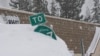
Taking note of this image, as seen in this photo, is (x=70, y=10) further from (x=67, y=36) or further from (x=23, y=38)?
(x=23, y=38)

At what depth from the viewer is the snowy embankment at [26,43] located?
3035 mm

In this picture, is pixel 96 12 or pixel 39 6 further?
pixel 96 12

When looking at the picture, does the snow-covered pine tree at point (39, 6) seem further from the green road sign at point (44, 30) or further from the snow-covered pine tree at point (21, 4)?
the green road sign at point (44, 30)

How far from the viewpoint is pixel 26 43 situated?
128 inches

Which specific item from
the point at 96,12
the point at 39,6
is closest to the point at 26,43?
the point at 39,6

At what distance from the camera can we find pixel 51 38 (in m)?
3.67

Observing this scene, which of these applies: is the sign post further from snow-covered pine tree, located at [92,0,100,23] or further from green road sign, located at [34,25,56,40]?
snow-covered pine tree, located at [92,0,100,23]

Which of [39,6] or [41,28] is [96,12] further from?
[41,28]

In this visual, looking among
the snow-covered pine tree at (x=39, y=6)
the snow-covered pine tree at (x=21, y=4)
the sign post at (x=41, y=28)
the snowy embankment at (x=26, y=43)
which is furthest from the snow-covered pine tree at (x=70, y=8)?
the snowy embankment at (x=26, y=43)

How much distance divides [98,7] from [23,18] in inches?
1478

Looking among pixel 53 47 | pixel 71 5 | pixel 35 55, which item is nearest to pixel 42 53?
pixel 35 55

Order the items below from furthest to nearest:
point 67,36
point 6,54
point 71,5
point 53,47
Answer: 1. point 71,5
2. point 67,36
3. point 53,47
4. point 6,54

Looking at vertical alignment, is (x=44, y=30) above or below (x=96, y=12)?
above

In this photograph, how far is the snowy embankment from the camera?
304 cm
